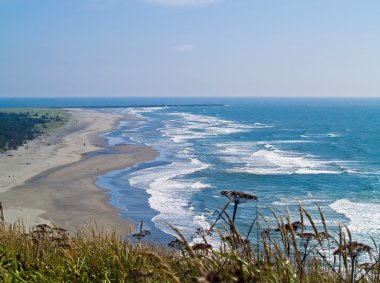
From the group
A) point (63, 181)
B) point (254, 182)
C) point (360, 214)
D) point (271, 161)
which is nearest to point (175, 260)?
point (360, 214)

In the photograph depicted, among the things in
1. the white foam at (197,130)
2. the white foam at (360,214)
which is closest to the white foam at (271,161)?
the white foam at (360,214)

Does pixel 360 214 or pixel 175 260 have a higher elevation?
pixel 175 260

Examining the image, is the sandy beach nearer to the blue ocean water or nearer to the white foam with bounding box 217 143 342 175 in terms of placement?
the blue ocean water

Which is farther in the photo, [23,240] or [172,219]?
[172,219]

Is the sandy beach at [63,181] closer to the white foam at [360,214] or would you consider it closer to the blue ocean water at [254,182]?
the blue ocean water at [254,182]

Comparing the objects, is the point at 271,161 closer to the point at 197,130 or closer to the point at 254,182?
the point at 254,182

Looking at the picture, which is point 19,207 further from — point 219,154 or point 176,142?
point 176,142

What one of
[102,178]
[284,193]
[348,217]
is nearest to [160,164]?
[102,178]
